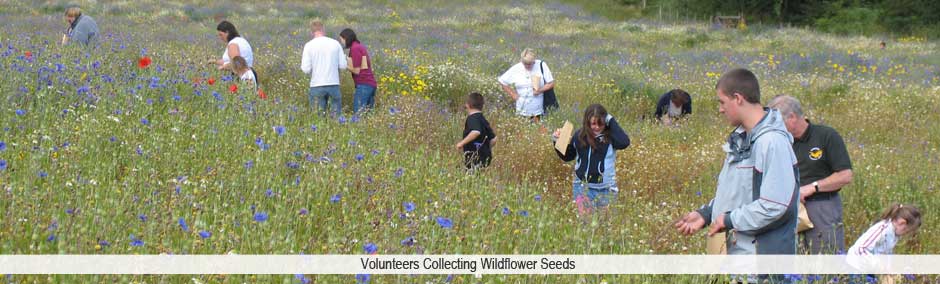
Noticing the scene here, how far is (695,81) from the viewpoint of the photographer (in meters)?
13.8

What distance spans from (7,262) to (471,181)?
9.81 feet

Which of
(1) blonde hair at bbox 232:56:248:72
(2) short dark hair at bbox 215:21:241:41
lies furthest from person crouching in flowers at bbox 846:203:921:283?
(2) short dark hair at bbox 215:21:241:41

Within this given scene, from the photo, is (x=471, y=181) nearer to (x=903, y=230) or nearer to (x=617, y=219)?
(x=617, y=219)

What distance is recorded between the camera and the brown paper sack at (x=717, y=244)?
3521mm

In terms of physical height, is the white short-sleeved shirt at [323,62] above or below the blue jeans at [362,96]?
above

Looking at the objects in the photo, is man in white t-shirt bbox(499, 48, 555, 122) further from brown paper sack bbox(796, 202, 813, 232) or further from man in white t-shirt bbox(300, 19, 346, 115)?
brown paper sack bbox(796, 202, 813, 232)

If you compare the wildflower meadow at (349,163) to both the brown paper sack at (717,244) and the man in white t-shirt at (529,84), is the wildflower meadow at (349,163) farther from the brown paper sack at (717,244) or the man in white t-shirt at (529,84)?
the man in white t-shirt at (529,84)

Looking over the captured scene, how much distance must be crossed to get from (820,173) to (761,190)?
152 centimetres

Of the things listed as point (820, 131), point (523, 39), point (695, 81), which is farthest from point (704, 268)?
point (523, 39)

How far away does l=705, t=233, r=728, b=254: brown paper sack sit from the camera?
3.52 meters

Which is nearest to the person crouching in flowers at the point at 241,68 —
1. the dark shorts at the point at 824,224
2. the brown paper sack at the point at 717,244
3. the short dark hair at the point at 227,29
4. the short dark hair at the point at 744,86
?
the short dark hair at the point at 227,29

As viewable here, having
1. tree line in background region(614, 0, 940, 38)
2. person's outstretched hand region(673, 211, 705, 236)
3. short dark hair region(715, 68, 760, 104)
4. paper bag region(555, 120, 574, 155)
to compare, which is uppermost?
short dark hair region(715, 68, 760, 104)

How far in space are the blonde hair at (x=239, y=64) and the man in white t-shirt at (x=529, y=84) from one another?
276 centimetres

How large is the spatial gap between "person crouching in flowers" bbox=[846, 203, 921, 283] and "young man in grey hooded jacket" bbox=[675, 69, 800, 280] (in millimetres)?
1167
